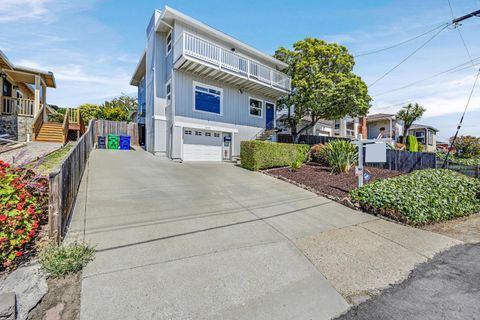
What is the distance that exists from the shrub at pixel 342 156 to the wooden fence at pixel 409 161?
8.38 ft

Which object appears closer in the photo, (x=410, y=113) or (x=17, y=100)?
(x=17, y=100)

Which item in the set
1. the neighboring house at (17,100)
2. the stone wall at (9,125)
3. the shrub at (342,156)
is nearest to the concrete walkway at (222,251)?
the shrub at (342,156)

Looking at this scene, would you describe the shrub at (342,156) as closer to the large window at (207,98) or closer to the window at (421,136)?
the large window at (207,98)

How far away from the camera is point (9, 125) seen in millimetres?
13531

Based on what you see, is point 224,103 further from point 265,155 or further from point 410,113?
point 410,113

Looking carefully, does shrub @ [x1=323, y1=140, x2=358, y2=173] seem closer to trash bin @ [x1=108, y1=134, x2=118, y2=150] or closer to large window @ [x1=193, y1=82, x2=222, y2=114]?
large window @ [x1=193, y1=82, x2=222, y2=114]

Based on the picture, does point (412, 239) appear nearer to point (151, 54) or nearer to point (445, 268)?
point (445, 268)

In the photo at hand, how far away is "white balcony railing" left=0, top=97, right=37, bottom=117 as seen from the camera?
1391 centimetres

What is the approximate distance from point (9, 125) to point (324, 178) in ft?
57.7

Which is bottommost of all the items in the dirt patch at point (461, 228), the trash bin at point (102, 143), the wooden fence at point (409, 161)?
the dirt patch at point (461, 228)

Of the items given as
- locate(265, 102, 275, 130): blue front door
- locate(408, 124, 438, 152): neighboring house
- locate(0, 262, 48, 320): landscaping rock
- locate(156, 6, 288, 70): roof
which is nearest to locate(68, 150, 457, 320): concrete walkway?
locate(0, 262, 48, 320): landscaping rock

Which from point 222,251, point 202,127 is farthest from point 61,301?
point 202,127

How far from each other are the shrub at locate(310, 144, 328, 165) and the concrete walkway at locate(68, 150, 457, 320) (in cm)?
636

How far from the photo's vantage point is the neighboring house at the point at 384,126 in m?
28.7
